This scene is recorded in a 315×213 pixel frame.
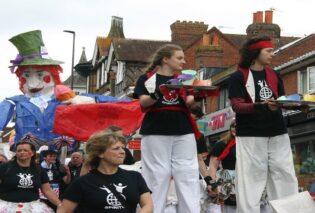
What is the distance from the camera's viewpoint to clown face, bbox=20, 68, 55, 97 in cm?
1307

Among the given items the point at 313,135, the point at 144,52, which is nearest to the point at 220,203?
the point at 313,135

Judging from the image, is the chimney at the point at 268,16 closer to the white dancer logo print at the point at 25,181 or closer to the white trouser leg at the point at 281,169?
the white dancer logo print at the point at 25,181

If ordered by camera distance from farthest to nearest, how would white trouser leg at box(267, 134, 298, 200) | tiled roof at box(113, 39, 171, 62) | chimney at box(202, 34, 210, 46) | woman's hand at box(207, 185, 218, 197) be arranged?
tiled roof at box(113, 39, 171, 62)
chimney at box(202, 34, 210, 46)
woman's hand at box(207, 185, 218, 197)
white trouser leg at box(267, 134, 298, 200)

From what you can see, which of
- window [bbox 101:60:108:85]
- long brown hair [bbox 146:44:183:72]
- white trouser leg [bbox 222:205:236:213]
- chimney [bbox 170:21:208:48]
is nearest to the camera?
long brown hair [bbox 146:44:183:72]

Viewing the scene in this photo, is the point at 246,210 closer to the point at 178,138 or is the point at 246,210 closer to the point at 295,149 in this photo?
the point at 178,138

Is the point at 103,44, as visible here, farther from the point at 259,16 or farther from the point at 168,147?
the point at 168,147

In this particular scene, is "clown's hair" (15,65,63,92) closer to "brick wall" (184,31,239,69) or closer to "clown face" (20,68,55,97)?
"clown face" (20,68,55,97)

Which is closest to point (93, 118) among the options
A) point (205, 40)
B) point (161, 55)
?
point (161, 55)

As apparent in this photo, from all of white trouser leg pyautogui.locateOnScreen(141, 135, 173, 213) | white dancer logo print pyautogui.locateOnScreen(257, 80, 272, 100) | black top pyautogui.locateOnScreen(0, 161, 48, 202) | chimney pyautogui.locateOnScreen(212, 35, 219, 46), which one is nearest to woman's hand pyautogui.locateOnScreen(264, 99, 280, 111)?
white dancer logo print pyautogui.locateOnScreen(257, 80, 272, 100)

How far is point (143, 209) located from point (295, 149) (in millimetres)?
24394

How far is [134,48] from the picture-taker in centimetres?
5238

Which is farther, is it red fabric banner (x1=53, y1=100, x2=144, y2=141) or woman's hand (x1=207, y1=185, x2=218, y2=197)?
red fabric banner (x1=53, y1=100, x2=144, y2=141)

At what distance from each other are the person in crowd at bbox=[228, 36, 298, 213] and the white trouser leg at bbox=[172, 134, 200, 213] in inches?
17.4

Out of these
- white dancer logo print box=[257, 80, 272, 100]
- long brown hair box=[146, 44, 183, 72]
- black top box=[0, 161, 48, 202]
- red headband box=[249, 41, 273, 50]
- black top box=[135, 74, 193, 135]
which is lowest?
black top box=[0, 161, 48, 202]
